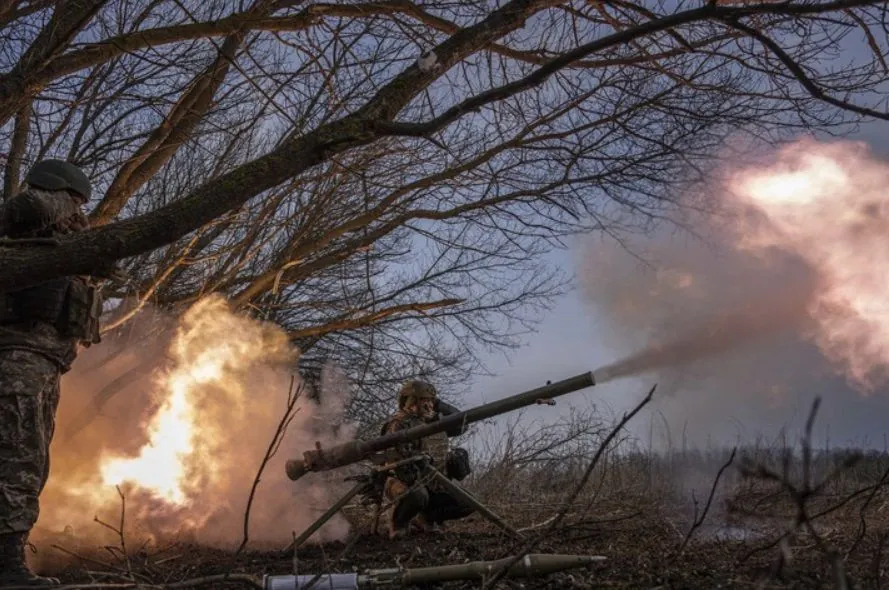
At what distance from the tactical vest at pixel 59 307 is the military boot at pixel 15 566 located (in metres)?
1.40

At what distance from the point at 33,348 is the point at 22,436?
23.4 inches

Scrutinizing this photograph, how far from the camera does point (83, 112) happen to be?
32.0 ft

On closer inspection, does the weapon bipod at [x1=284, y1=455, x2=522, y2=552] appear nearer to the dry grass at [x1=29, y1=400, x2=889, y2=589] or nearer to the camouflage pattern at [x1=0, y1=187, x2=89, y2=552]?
the dry grass at [x1=29, y1=400, x2=889, y2=589]

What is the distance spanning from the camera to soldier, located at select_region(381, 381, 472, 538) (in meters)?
7.57

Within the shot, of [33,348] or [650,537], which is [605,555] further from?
[33,348]

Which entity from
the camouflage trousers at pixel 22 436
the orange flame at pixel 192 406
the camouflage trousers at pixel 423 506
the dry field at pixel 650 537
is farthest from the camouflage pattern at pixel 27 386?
the orange flame at pixel 192 406

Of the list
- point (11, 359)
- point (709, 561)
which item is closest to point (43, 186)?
point (11, 359)

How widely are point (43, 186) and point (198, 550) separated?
412cm

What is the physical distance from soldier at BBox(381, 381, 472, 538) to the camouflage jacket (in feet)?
9.95

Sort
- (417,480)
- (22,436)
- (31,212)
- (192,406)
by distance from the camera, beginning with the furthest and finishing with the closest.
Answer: (192,406)
(417,480)
(31,212)
(22,436)

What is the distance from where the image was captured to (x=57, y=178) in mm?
6039

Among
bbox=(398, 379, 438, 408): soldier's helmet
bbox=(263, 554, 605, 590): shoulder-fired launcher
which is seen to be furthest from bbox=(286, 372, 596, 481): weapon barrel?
bbox=(263, 554, 605, 590): shoulder-fired launcher

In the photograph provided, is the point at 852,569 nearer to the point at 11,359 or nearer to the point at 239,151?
the point at 11,359

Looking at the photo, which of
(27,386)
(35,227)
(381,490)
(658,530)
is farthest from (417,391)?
(35,227)
